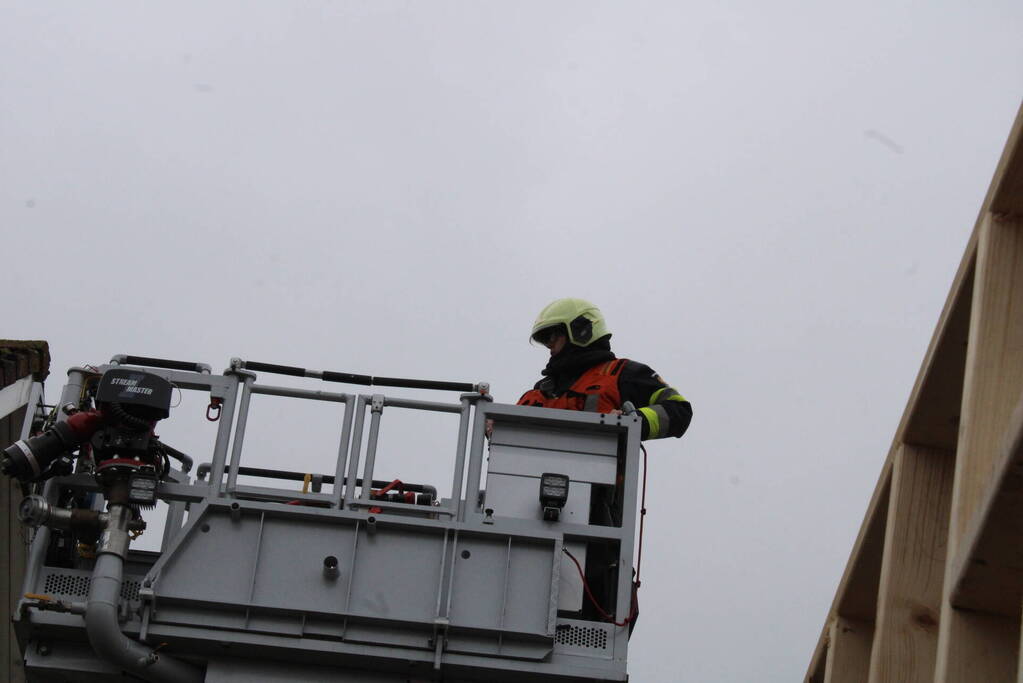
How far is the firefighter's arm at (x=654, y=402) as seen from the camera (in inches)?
313

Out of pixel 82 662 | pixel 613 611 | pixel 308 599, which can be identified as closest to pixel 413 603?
pixel 308 599

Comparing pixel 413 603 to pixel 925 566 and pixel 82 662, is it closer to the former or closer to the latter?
pixel 82 662

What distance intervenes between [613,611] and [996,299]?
3.22 m

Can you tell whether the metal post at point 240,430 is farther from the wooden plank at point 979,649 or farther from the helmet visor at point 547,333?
the wooden plank at point 979,649

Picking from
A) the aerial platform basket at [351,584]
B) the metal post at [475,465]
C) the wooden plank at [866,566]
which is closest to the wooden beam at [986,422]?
the wooden plank at [866,566]

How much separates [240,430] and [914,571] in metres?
3.61

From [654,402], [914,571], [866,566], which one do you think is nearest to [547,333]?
[654,402]

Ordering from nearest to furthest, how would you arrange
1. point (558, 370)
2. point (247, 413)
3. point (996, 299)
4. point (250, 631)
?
point (996, 299)
point (250, 631)
point (247, 413)
point (558, 370)

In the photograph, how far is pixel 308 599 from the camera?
6.78 metres

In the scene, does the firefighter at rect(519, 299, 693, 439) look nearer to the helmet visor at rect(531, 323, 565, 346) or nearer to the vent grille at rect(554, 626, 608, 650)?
the helmet visor at rect(531, 323, 565, 346)

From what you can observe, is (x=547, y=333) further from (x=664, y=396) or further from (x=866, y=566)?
(x=866, y=566)

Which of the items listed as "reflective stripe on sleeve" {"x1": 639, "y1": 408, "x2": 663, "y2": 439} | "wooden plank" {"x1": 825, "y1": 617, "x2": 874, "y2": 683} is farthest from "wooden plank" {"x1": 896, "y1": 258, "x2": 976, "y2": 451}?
"reflective stripe on sleeve" {"x1": 639, "y1": 408, "x2": 663, "y2": 439}

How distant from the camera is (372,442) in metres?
7.27

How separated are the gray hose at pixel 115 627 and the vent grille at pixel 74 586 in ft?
0.49
